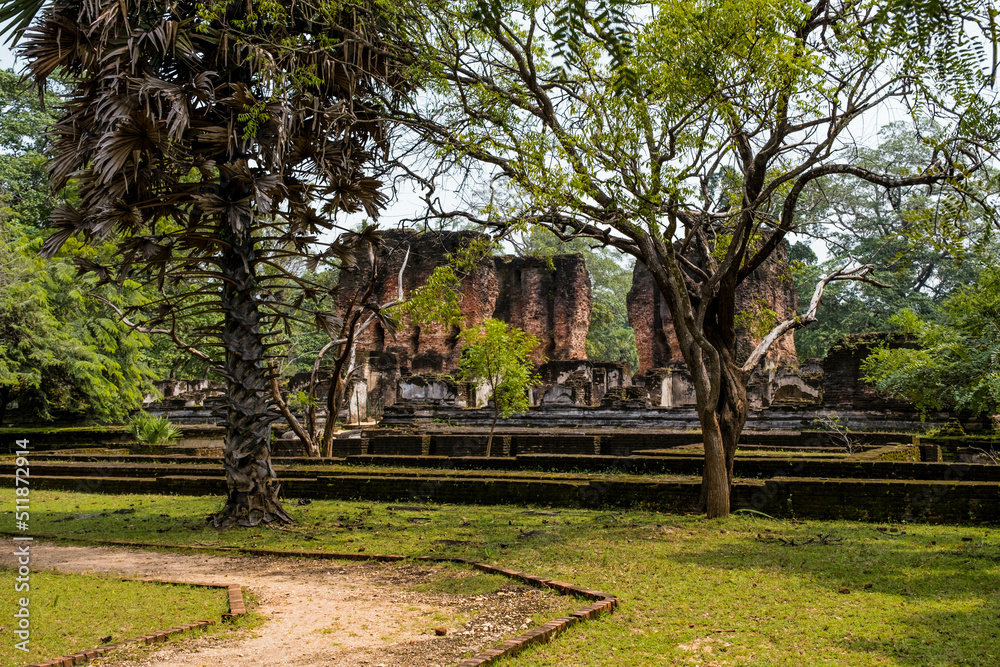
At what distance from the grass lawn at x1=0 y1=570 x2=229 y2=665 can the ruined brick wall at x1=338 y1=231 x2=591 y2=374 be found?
803 inches

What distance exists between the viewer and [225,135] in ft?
24.7

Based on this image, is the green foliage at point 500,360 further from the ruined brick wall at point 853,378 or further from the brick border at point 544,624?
the brick border at point 544,624

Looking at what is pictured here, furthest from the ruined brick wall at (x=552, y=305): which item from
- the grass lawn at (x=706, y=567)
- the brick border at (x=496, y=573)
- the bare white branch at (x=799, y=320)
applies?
the brick border at (x=496, y=573)

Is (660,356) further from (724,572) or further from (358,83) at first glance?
(724,572)

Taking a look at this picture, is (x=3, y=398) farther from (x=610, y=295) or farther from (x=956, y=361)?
(x=610, y=295)

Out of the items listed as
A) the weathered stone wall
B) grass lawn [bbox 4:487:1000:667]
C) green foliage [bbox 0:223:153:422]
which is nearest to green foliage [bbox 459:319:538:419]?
grass lawn [bbox 4:487:1000:667]

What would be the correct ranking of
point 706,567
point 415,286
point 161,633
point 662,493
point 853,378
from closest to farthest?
point 161,633 < point 706,567 < point 662,493 < point 853,378 < point 415,286

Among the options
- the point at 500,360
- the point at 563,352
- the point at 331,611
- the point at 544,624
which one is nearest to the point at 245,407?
the point at 331,611

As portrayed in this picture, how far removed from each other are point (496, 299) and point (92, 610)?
2443 centimetres

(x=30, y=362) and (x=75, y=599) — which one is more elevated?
(x=30, y=362)

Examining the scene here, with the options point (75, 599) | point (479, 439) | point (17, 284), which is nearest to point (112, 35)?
point (75, 599)

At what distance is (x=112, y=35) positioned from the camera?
708 cm

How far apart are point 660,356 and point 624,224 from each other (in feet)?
62.5

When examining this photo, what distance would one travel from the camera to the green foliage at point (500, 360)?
14156 mm
